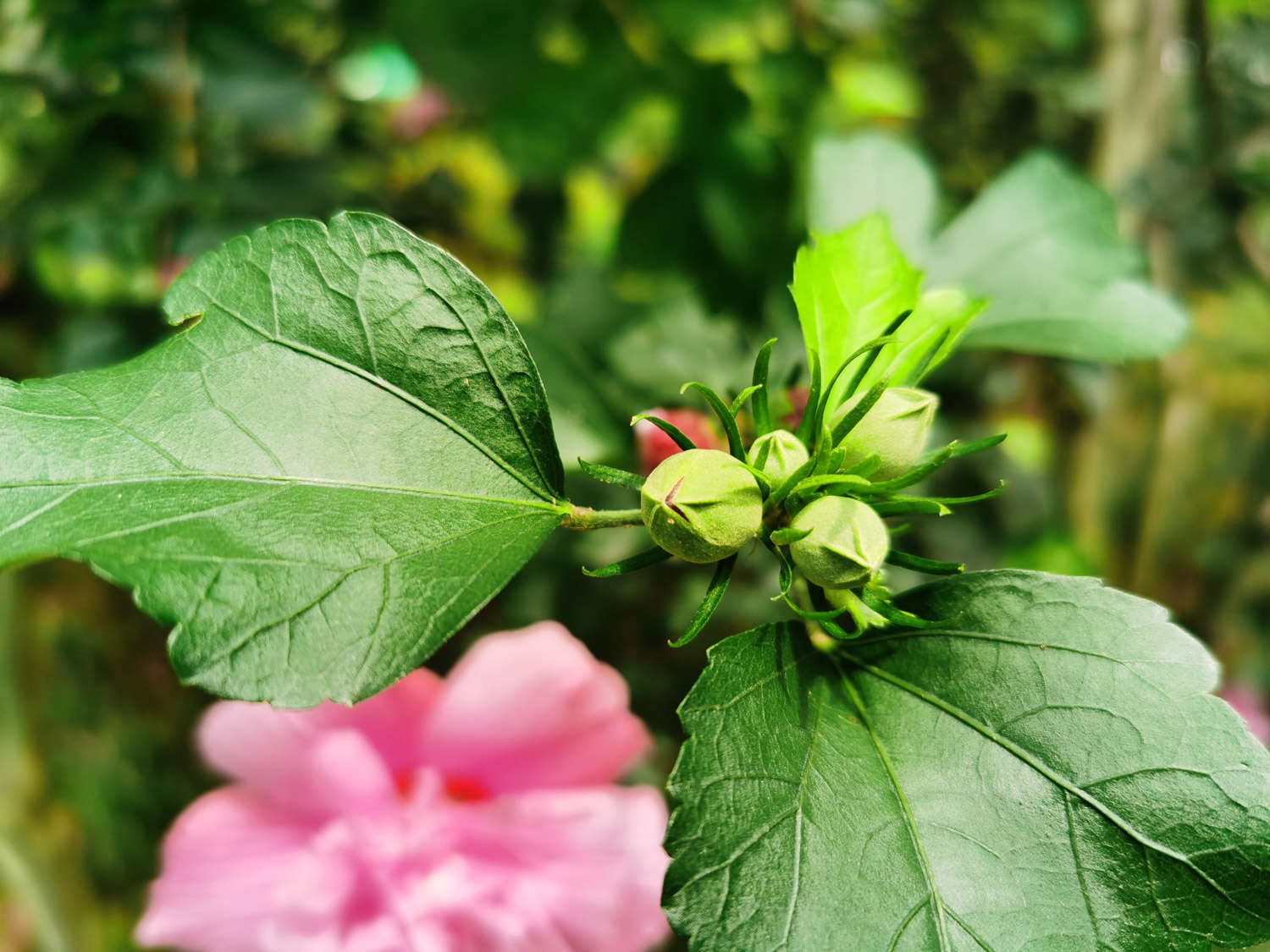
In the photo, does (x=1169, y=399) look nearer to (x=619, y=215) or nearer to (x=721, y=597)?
(x=619, y=215)

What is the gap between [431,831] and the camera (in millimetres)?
578

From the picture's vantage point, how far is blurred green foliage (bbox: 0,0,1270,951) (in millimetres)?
876

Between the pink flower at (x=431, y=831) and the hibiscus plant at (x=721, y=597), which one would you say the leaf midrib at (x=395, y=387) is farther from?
the pink flower at (x=431, y=831)

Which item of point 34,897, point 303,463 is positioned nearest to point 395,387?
point 303,463

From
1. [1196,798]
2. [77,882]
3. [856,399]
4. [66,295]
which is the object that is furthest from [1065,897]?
[77,882]

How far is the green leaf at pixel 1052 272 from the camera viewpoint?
577mm

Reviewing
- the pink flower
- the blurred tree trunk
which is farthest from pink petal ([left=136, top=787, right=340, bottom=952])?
the blurred tree trunk

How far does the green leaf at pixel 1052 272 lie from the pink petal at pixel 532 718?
341 millimetres

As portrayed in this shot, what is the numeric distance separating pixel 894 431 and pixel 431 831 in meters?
0.40

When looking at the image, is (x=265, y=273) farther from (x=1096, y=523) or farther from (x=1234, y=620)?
(x=1234, y=620)

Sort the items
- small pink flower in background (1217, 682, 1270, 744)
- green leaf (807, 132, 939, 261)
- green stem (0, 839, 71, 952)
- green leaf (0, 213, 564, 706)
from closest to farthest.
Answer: green leaf (0, 213, 564, 706)
green leaf (807, 132, 939, 261)
green stem (0, 839, 71, 952)
small pink flower in background (1217, 682, 1270, 744)

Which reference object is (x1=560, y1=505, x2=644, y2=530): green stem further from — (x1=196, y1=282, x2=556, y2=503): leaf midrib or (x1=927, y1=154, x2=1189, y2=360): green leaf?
(x1=927, y1=154, x2=1189, y2=360): green leaf

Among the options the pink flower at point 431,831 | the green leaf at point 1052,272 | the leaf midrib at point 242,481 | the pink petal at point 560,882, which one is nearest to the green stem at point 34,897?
the pink flower at point 431,831

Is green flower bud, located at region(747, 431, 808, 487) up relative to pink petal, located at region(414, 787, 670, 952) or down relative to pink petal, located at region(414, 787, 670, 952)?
up
